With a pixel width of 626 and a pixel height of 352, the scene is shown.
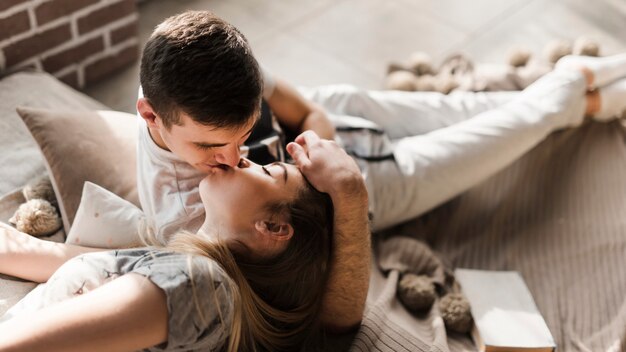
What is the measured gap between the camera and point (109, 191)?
1431 millimetres

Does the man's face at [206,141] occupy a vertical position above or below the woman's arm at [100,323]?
above

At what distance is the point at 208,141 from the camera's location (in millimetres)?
1181

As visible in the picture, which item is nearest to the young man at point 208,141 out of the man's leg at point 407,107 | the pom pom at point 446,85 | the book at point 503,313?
the book at point 503,313

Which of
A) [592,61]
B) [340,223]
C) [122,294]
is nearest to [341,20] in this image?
[592,61]

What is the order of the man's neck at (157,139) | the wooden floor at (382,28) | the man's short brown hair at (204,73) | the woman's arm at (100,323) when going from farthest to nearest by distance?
the wooden floor at (382,28), the man's neck at (157,139), the man's short brown hair at (204,73), the woman's arm at (100,323)

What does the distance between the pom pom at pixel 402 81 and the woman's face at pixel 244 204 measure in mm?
1164

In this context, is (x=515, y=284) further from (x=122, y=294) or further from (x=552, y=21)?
(x=552, y=21)

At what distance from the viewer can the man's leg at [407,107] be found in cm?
190

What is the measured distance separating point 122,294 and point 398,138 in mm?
1146

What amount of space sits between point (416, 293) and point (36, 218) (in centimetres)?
85

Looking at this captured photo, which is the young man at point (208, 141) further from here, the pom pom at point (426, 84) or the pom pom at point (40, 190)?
the pom pom at point (426, 84)

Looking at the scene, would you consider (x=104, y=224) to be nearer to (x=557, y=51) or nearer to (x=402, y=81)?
(x=402, y=81)

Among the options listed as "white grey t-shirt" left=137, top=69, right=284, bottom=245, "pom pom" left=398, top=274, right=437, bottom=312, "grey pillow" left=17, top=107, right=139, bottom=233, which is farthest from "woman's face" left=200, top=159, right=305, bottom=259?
"pom pom" left=398, top=274, right=437, bottom=312

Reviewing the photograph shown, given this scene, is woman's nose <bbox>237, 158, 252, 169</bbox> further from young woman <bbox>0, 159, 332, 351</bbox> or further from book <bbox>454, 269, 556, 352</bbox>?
book <bbox>454, 269, 556, 352</bbox>
